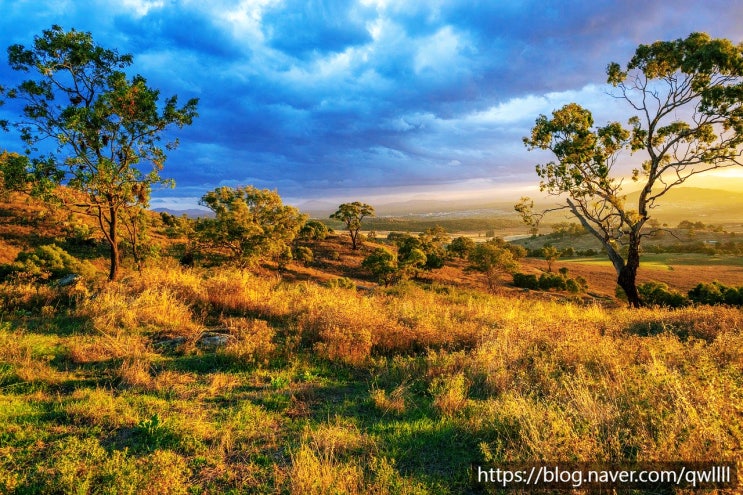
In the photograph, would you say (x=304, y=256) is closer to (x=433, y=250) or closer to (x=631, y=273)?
(x=433, y=250)

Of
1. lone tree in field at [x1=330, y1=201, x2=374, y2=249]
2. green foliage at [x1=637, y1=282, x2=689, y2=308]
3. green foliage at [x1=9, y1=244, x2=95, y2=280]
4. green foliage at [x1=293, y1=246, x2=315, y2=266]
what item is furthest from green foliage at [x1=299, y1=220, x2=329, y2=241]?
green foliage at [x1=637, y1=282, x2=689, y2=308]

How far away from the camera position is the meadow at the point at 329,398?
12.6 feet

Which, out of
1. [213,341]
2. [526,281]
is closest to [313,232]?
[526,281]

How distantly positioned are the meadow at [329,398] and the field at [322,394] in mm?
29

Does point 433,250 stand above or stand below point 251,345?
below

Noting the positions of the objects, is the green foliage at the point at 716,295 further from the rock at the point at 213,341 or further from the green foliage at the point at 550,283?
the rock at the point at 213,341

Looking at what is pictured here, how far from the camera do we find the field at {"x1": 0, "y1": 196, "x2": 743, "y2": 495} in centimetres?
387

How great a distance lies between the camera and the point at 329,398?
236 inches

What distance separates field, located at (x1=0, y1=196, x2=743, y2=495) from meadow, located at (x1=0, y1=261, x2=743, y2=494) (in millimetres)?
29

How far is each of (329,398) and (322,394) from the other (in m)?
0.18

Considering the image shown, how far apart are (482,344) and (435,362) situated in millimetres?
1462

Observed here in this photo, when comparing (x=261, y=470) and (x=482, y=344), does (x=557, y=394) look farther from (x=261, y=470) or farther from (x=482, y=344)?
(x=261, y=470)

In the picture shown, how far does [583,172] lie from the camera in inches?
878

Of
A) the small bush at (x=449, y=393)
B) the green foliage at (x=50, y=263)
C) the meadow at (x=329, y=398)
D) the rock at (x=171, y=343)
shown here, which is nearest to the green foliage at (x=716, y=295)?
the meadow at (x=329, y=398)
